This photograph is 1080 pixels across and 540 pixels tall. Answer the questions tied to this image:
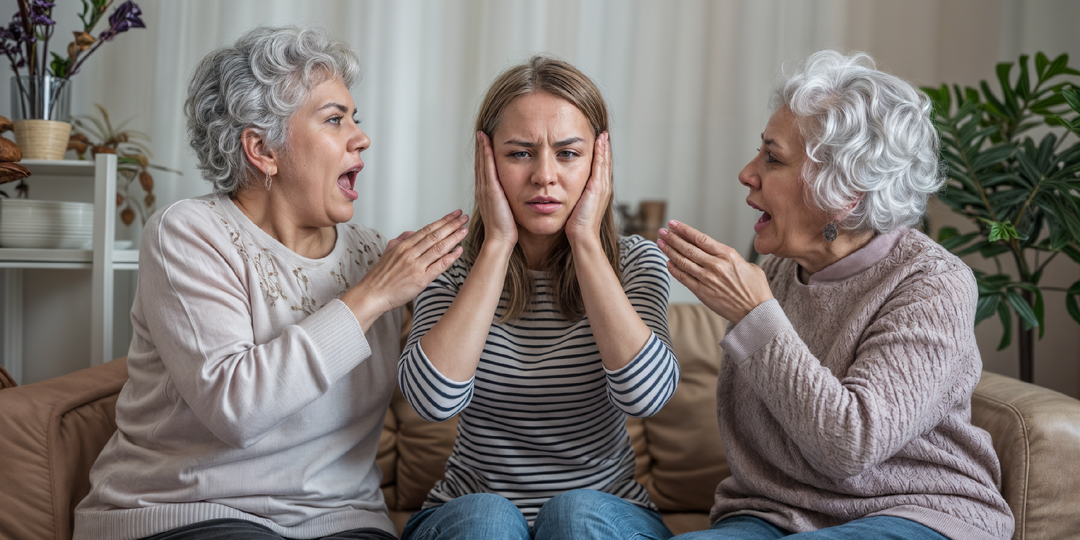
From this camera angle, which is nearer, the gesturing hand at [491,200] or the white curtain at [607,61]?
the gesturing hand at [491,200]

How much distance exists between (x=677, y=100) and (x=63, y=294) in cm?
243

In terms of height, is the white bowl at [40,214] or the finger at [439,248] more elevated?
the finger at [439,248]

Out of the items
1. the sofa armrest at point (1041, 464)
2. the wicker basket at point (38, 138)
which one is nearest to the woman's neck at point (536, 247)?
the sofa armrest at point (1041, 464)

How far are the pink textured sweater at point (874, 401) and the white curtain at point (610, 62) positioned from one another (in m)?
1.44

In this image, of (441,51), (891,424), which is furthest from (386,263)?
(441,51)

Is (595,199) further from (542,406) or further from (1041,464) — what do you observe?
(1041,464)

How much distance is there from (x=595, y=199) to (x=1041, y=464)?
101 centimetres

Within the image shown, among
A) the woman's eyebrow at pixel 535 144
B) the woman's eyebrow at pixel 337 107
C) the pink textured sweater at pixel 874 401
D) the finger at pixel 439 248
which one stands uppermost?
the woman's eyebrow at pixel 337 107

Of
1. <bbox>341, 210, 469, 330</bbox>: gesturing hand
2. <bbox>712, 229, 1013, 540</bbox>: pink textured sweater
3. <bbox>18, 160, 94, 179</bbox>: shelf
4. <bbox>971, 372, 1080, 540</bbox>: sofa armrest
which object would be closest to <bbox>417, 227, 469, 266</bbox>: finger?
<bbox>341, 210, 469, 330</bbox>: gesturing hand

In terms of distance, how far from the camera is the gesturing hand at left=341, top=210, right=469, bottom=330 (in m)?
1.26

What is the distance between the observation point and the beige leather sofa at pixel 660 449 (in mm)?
1298

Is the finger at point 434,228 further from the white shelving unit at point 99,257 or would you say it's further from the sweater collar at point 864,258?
the white shelving unit at point 99,257

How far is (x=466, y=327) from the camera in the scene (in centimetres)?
127

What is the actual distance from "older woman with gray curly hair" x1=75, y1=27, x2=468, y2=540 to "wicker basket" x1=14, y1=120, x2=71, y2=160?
101 centimetres
